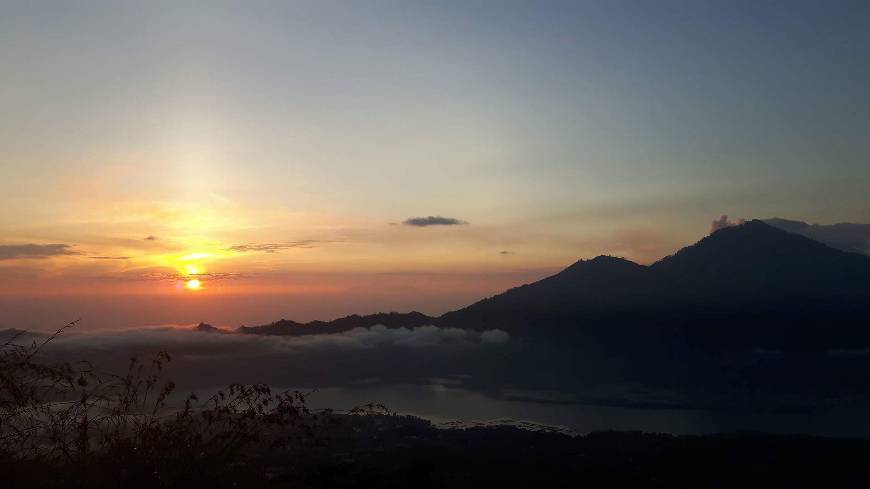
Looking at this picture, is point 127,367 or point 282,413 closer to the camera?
point 282,413

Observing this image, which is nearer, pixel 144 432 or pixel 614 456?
pixel 144 432

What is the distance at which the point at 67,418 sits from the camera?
650cm

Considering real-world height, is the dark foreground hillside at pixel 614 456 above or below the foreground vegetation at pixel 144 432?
below

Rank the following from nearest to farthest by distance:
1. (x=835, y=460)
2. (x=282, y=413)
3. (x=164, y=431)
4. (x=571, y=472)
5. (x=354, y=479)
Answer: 1. (x=282, y=413)
2. (x=164, y=431)
3. (x=354, y=479)
4. (x=571, y=472)
5. (x=835, y=460)

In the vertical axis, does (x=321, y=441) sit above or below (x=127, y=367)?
below

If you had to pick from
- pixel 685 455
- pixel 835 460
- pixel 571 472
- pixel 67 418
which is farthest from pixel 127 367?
pixel 835 460

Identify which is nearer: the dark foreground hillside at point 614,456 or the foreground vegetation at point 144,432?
the foreground vegetation at point 144,432

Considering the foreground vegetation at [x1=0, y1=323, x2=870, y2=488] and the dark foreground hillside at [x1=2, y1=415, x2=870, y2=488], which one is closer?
the foreground vegetation at [x1=0, y1=323, x2=870, y2=488]

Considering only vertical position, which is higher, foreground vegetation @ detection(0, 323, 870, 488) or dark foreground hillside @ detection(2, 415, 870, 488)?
foreground vegetation @ detection(0, 323, 870, 488)

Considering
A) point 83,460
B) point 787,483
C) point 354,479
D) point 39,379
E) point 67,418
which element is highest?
point 39,379

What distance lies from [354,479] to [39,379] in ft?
12.7

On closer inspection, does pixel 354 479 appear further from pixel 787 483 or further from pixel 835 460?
pixel 835 460

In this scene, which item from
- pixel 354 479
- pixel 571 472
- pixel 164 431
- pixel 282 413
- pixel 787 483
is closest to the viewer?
pixel 282 413

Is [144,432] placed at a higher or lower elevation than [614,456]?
higher
